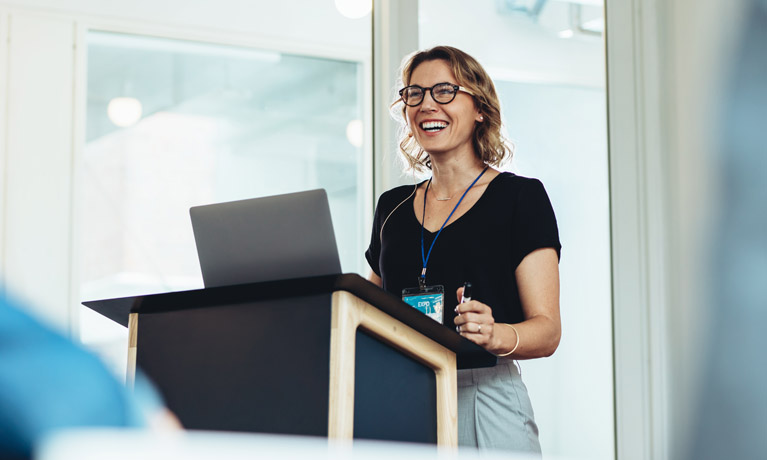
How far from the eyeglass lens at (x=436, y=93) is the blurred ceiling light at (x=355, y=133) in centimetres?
240

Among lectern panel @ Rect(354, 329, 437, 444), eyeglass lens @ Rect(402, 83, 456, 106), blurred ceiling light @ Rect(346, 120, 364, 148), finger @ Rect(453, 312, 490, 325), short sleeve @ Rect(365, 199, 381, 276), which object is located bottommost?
lectern panel @ Rect(354, 329, 437, 444)

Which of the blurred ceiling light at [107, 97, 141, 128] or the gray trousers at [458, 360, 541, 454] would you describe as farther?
the blurred ceiling light at [107, 97, 141, 128]

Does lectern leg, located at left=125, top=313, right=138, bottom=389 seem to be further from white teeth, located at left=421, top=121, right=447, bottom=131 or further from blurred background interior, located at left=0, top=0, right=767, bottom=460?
blurred background interior, located at left=0, top=0, right=767, bottom=460

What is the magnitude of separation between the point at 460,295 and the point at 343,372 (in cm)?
67

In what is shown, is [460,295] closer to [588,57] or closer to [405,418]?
[405,418]

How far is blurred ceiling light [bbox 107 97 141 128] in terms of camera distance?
4.20m

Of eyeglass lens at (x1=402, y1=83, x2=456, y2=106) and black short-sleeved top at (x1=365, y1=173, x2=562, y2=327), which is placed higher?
eyeglass lens at (x1=402, y1=83, x2=456, y2=106)

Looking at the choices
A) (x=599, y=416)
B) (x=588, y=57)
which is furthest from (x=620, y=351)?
(x=588, y=57)

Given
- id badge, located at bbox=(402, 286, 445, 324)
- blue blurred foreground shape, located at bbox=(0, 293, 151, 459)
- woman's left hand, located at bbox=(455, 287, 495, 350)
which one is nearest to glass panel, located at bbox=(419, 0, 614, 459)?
id badge, located at bbox=(402, 286, 445, 324)

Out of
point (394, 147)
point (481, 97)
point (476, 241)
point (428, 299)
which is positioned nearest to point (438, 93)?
point (481, 97)

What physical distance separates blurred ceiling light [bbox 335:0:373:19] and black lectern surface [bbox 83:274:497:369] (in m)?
3.25

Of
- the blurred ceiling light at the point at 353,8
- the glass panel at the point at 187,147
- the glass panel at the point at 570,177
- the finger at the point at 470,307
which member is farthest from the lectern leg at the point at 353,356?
the blurred ceiling light at the point at 353,8

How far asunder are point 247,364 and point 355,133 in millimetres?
3323

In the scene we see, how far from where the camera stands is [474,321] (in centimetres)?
153
